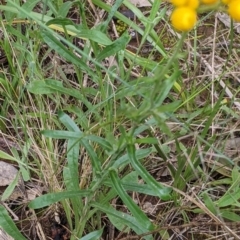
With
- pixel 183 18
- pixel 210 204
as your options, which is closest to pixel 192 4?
pixel 183 18

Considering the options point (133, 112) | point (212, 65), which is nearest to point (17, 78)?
point (212, 65)

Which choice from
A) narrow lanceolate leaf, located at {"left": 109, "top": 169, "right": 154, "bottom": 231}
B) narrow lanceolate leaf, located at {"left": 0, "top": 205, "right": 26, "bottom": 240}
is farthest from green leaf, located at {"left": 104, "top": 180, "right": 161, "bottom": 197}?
narrow lanceolate leaf, located at {"left": 0, "top": 205, "right": 26, "bottom": 240}

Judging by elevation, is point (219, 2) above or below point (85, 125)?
above

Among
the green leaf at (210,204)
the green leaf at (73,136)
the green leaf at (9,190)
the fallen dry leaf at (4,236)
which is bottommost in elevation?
the fallen dry leaf at (4,236)

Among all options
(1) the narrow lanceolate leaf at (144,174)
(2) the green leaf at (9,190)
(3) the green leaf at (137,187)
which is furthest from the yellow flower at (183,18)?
(2) the green leaf at (9,190)

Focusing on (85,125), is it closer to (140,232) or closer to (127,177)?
(127,177)

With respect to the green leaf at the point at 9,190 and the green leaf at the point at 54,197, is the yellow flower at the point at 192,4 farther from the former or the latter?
the green leaf at the point at 9,190

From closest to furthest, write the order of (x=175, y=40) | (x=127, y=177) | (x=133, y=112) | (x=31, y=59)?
1. (x=133, y=112)
2. (x=127, y=177)
3. (x=31, y=59)
4. (x=175, y=40)

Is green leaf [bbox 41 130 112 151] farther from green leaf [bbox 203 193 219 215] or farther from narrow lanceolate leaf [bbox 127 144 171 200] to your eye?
green leaf [bbox 203 193 219 215]
